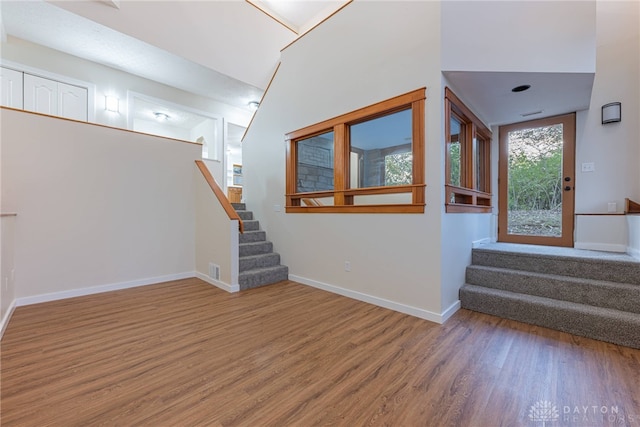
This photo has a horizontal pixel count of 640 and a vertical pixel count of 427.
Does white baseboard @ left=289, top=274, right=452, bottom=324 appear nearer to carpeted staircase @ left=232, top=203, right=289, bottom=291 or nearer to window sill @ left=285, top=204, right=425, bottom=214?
carpeted staircase @ left=232, top=203, right=289, bottom=291

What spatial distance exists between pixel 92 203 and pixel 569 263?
576 cm

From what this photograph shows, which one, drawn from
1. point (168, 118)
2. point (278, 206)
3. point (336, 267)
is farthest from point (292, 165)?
point (168, 118)

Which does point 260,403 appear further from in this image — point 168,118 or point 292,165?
point 168,118

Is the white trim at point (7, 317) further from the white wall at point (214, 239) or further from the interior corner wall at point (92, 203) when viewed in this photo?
the white wall at point (214, 239)

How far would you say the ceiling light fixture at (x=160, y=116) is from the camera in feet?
20.7

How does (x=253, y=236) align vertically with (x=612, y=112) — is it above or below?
below

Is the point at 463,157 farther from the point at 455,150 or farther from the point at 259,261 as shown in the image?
the point at 259,261

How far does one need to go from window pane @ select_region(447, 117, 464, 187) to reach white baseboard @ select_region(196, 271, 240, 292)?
3.03m

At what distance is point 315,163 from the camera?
4.08m

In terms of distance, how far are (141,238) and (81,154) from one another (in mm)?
1315

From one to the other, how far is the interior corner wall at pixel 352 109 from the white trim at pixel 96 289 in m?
1.68

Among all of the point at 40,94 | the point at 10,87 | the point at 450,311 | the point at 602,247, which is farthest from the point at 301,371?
the point at 10,87

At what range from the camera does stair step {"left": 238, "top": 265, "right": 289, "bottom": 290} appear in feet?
11.8

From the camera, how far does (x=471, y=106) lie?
131 inches
